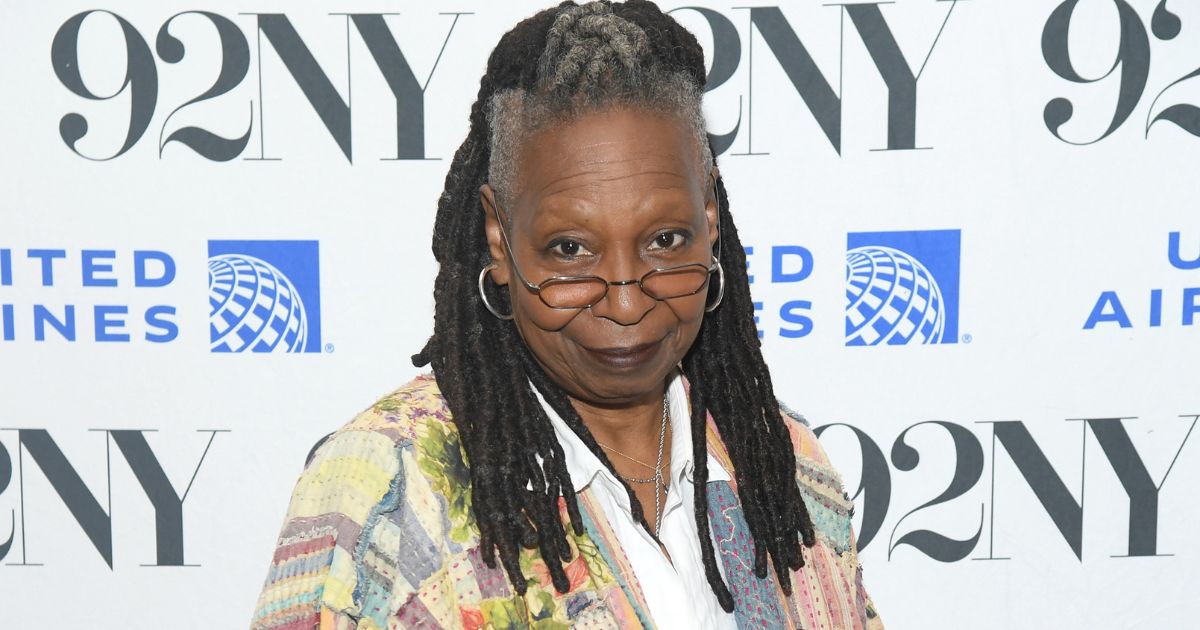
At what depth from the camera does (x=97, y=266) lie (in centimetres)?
208

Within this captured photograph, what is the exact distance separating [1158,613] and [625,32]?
174 cm

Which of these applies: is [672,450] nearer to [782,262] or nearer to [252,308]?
[782,262]

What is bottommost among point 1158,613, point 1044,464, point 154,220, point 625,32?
point 1158,613

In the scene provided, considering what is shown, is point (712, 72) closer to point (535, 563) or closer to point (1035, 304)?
point (1035, 304)

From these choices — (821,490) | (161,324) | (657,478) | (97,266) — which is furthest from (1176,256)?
(97,266)

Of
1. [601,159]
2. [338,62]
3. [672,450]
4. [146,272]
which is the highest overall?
[338,62]

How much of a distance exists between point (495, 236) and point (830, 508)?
58 centimetres

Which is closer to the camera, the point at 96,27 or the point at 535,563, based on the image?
the point at 535,563

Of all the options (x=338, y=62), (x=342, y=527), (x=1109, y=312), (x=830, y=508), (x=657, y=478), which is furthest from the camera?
(x=1109, y=312)

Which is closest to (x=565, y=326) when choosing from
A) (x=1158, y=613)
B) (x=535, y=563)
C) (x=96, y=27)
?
(x=535, y=563)

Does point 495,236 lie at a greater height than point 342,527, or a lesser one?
greater

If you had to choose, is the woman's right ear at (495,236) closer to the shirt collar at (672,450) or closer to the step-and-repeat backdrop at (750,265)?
the shirt collar at (672,450)

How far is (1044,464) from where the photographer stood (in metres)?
2.19

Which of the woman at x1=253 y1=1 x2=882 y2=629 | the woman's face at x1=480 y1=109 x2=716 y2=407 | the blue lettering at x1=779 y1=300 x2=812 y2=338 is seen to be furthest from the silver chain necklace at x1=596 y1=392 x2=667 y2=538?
the blue lettering at x1=779 y1=300 x2=812 y2=338
